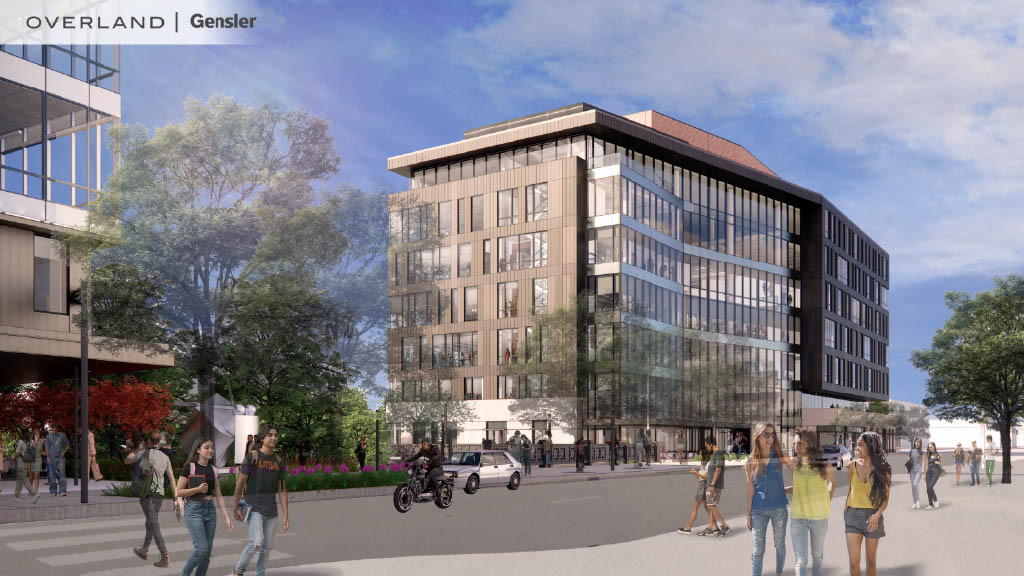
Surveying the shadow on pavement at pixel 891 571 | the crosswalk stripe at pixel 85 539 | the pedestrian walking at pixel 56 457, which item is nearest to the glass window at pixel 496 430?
the pedestrian walking at pixel 56 457

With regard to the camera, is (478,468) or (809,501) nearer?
(809,501)

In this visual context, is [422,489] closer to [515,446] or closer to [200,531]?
[200,531]

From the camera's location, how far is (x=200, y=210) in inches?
1811

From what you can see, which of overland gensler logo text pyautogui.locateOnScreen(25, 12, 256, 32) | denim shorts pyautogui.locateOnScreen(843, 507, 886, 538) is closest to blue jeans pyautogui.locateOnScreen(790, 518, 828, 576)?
denim shorts pyautogui.locateOnScreen(843, 507, 886, 538)

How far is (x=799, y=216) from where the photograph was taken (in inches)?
3410

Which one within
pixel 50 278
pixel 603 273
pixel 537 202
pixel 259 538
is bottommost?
pixel 259 538

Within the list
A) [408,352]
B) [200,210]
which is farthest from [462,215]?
[200,210]

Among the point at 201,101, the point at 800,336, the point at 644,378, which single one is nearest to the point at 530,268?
the point at 644,378

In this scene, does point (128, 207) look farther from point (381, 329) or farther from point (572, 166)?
point (572, 166)

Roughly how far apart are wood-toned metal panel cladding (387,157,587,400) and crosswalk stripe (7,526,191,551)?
1831 inches

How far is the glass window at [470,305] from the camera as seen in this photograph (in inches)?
2621

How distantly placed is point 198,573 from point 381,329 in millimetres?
58090

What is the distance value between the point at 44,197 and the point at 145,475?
16549mm

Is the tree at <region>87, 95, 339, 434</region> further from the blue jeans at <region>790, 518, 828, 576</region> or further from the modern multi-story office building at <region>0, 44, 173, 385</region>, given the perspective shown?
the blue jeans at <region>790, 518, 828, 576</region>
